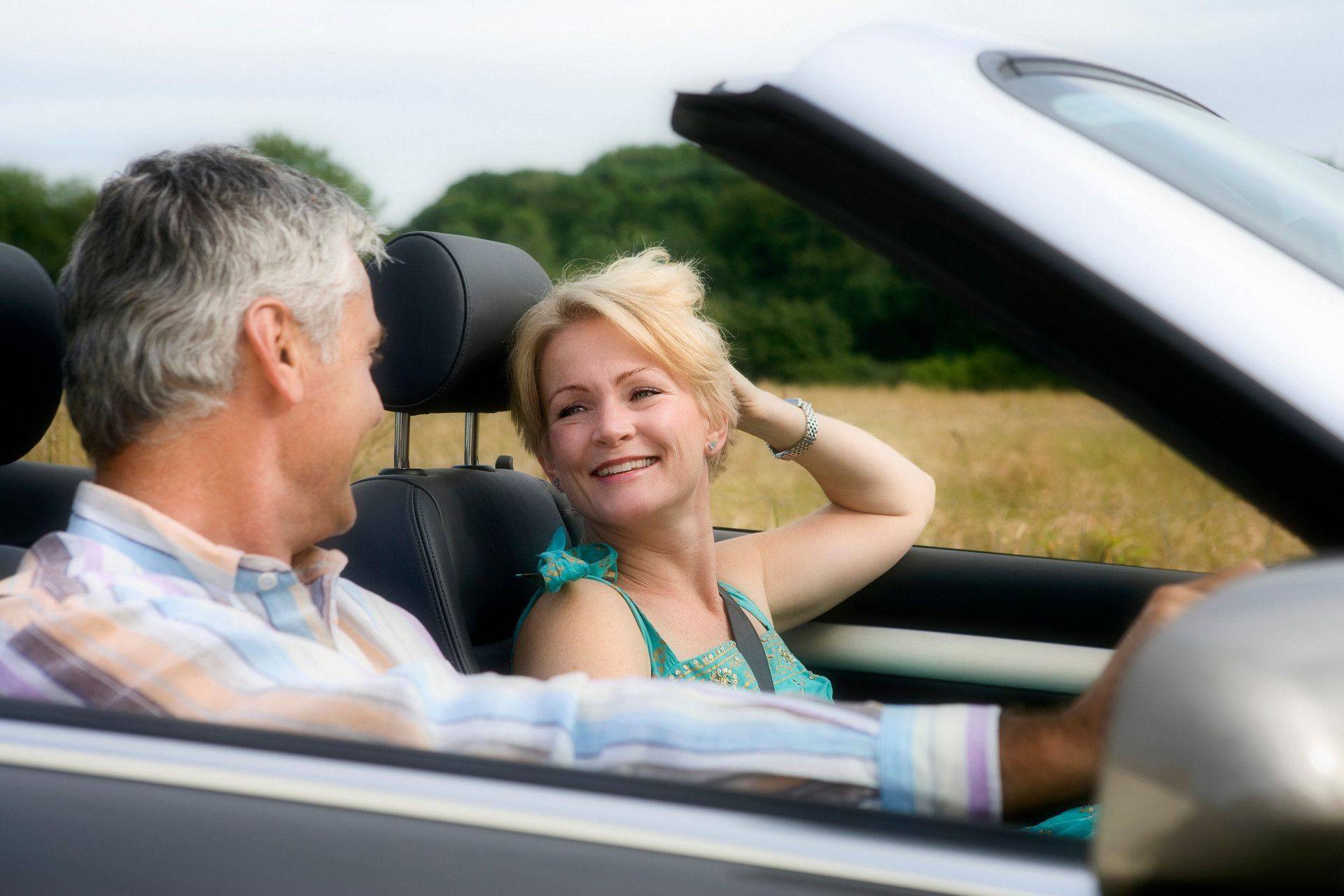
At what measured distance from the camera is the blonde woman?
80.2 inches

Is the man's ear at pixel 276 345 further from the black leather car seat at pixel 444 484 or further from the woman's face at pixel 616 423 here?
the woman's face at pixel 616 423

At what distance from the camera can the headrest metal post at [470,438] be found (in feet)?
7.77

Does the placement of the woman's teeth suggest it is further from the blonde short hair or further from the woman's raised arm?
the woman's raised arm

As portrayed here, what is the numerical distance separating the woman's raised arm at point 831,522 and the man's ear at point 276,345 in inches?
41.2

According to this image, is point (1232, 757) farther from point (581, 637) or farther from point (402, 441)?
point (402, 441)

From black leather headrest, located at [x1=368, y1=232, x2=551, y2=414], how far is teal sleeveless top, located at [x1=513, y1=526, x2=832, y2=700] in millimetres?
314

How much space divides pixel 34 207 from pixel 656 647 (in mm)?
10189

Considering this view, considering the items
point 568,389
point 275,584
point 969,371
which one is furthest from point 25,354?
point 969,371

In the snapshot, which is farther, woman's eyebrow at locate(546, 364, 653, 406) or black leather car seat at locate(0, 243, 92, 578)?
woman's eyebrow at locate(546, 364, 653, 406)

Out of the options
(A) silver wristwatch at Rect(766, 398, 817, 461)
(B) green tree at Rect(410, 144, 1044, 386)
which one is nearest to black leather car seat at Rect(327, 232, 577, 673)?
(A) silver wristwatch at Rect(766, 398, 817, 461)

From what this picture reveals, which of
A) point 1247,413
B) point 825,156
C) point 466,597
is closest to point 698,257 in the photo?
point 466,597

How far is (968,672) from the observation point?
2.46 metres

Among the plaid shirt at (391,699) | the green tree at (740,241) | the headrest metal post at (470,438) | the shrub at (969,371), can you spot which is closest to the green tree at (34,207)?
the green tree at (740,241)

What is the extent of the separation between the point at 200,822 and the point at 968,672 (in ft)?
5.76
